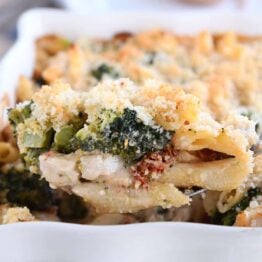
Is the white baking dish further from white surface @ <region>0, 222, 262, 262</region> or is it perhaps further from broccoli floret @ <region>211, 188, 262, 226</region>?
broccoli floret @ <region>211, 188, 262, 226</region>

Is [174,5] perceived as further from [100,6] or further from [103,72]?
[103,72]

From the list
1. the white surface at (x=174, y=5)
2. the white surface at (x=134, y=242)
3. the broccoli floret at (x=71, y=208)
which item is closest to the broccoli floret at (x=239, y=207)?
the white surface at (x=134, y=242)

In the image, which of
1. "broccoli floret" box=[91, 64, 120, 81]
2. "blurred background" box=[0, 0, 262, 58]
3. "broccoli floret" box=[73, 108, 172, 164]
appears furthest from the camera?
"blurred background" box=[0, 0, 262, 58]

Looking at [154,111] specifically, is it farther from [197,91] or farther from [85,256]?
[197,91]

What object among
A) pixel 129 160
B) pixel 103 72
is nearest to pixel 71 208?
pixel 129 160

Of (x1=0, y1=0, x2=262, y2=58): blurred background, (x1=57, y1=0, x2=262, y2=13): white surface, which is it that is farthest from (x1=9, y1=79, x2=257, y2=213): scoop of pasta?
(x1=57, y1=0, x2=262, y2=13): white surface

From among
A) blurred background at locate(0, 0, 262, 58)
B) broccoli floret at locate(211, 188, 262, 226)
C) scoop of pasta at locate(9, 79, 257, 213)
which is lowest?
broccoli floret at locate(211, 188, 262, 226)

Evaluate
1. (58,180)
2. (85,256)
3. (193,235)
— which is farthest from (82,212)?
(193,235)
